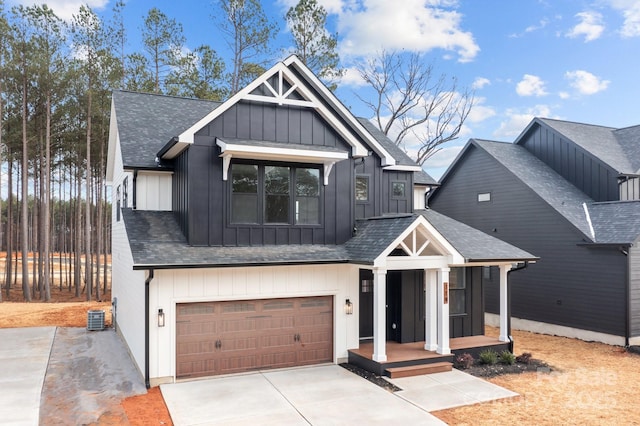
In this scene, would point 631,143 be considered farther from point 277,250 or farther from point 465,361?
point 277,250

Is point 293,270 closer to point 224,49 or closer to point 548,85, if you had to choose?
point 224,49

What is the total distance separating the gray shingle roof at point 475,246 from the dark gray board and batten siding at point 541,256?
6.61 ft

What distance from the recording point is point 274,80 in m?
11.5

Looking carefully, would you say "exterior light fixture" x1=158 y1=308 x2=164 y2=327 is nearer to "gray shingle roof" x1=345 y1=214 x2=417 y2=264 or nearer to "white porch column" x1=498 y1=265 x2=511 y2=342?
"gray shingle roof" x1=345 y1=214 x2=417 y2=264

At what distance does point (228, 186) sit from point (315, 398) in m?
5.16

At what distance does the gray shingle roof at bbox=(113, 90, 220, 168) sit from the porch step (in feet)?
26.1

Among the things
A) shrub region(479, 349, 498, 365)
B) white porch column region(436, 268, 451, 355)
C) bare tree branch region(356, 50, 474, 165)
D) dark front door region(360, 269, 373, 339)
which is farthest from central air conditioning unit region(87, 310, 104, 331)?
bare tree branch region(356, 50, 474, 165)

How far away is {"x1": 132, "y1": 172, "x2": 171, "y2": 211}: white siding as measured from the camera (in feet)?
39.5

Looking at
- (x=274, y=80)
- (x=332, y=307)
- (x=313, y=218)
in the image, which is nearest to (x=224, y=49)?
(x=274, y=80)

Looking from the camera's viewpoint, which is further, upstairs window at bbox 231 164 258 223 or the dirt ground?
upstairs window at bbox 231 164 258 223

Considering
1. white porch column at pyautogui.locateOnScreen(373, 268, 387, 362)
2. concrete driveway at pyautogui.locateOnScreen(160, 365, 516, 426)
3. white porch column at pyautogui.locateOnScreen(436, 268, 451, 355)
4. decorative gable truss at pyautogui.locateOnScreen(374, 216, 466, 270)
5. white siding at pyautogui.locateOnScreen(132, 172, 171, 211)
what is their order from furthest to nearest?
white siding at pyautogui.locateOnScreen(132, 172, 171, 211) < white porch column at pyautogui.locateOnScreen(436, 268, 451, 355) < decorative gable truss at pyautogui.locateOnScreen(374, 216, 466, 270) < white porch column at pyautogui.locateOnScreen(373, 268, 387, 362) < concrete driveway at pyautogui.locateOnScreen(160, 365, 516, 426)

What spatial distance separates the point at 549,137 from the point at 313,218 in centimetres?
1251

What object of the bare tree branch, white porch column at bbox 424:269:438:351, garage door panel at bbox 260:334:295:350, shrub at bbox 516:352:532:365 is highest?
the bare tree branch

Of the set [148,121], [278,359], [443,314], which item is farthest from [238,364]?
[148,121]
